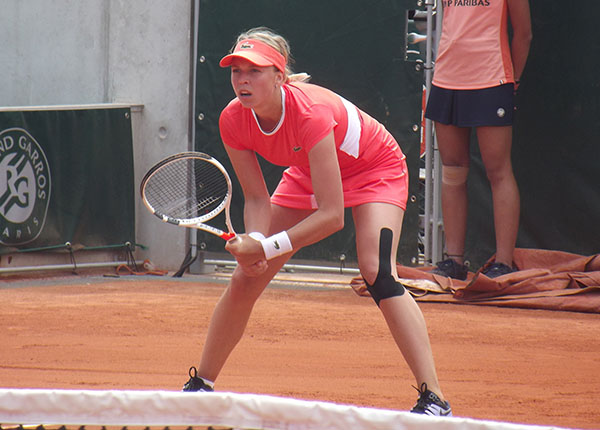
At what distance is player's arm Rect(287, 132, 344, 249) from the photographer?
10.7 ft

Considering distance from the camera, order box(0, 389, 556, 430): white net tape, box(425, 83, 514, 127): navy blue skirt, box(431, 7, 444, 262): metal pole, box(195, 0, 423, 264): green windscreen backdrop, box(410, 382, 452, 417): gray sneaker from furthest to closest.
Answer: box(195, 0, 423, 264): green windscreen backdrop → box(431, 7, 444, 262): metal pole → box(425, 83, 514, 127): navy blue skirt → box(410, 382, 452, 417): gray sneaker → box(0, 389, 556, 430): white net tape

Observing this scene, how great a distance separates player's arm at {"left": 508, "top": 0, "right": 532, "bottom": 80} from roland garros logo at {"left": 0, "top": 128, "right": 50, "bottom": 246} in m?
3.77

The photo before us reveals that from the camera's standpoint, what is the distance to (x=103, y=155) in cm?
778

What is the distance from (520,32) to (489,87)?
467 mm

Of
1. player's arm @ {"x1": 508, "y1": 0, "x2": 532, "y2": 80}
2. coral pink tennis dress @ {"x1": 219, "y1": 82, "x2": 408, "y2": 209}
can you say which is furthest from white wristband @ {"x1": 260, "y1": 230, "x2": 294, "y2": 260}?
player's arm @ {"x1": 508, "y1": 0, "x2": 532, "y2": 80}

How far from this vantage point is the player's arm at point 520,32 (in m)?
6.47

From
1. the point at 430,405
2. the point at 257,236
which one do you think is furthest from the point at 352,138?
the point at 430,405

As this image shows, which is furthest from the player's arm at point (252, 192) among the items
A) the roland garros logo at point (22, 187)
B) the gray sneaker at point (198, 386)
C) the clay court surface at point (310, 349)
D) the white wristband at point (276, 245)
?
the roland garros logo at point (22, 187)

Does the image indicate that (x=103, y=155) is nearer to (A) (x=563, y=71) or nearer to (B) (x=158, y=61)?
(B) (x=158, y=61)

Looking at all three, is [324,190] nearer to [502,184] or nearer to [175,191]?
[175,191]

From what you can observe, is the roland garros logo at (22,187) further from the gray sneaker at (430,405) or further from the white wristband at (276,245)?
the gray sneaker at (430,405)

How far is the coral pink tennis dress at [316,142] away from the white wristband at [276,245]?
34 cm

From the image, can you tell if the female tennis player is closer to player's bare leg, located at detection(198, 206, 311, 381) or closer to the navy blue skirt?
player's bare leg, located at detection(198, 206, 311, 381)

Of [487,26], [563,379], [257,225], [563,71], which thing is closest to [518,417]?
[563,379]
